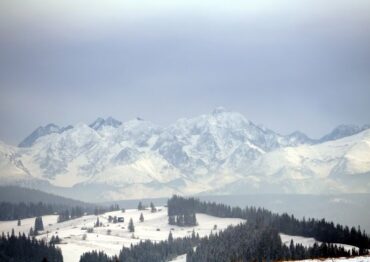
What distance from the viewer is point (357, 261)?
351ft

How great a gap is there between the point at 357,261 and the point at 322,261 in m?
7.03

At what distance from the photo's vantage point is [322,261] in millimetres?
111938
